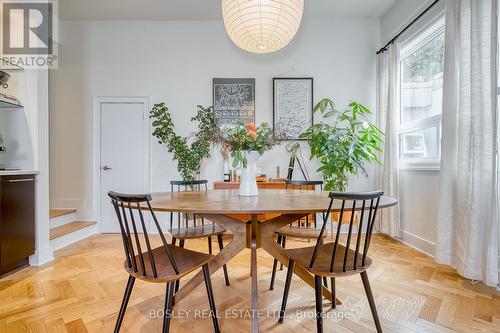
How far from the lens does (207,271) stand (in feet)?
4.96

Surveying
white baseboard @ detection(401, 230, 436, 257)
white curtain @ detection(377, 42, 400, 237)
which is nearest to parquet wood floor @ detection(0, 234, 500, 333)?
white baseboard @ detection(401, 230, 436, 257)

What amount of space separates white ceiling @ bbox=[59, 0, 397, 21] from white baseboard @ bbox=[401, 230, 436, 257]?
9.87 feet

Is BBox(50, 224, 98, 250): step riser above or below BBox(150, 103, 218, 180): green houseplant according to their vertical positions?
below

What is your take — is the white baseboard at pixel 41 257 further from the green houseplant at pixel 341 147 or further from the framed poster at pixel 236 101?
the green houseplant at pixel 341 147

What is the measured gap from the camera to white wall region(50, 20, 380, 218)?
3.97 m

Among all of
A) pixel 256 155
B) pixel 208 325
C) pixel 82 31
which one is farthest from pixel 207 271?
pixel 82 31

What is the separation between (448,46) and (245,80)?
2.42m

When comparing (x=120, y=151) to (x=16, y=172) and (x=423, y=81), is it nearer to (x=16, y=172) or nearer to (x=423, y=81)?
(x=16, y=172)

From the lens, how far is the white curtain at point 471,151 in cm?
202

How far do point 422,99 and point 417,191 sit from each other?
1069 millimetres

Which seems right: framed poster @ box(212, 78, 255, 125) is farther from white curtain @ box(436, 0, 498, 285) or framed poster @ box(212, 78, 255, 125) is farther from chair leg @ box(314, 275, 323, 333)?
chair leg @ box(314, 275, 323, 333)

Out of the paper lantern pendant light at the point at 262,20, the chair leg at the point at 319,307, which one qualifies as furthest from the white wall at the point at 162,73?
the chair leg at the point at 319,307

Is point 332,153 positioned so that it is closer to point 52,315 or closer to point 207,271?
point 207,271

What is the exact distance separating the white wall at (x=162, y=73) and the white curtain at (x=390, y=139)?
0.50 meters
